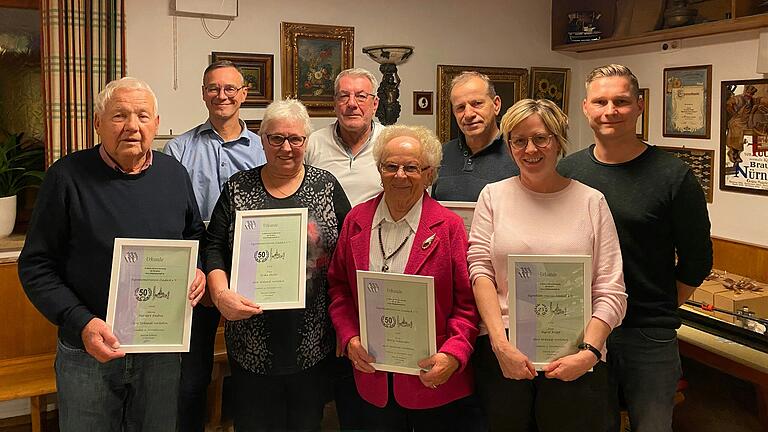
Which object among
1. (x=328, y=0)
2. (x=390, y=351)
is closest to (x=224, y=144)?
(x=390, y=351)

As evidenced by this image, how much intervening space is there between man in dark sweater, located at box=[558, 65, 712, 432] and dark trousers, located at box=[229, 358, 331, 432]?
0.93 metres

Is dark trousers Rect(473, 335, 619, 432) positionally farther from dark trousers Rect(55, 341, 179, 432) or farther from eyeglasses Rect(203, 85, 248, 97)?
eyeglasses Rect(203, 85, 248, 97)

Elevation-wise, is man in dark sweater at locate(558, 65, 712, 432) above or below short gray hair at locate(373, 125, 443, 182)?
below

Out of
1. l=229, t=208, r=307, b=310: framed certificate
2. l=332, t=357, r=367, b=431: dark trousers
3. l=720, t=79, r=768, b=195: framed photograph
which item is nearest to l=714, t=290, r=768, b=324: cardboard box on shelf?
l=720, t=79, r=768, b=195: framed photograph

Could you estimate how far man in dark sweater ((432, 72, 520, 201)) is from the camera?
2.42m

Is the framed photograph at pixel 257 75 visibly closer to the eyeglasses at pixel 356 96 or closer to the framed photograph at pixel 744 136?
the eyeglasses at pixel 356 96

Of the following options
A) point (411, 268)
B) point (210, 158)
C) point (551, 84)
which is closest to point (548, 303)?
point (411, 268)

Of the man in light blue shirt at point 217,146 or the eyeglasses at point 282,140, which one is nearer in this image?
the eyeglasses at point 282,140

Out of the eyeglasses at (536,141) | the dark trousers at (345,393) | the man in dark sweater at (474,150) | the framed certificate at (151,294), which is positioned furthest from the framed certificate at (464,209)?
the framed certificate at (151,294)

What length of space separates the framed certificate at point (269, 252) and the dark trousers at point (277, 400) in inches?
11.5

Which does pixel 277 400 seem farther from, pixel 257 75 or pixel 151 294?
pixel 257 75

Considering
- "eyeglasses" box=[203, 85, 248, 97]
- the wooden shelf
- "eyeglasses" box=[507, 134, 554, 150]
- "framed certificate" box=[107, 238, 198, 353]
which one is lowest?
"framed certificate" box=[107, 238, 198, 353]

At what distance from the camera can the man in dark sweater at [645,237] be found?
1.98 meters

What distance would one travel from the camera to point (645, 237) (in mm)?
1992
